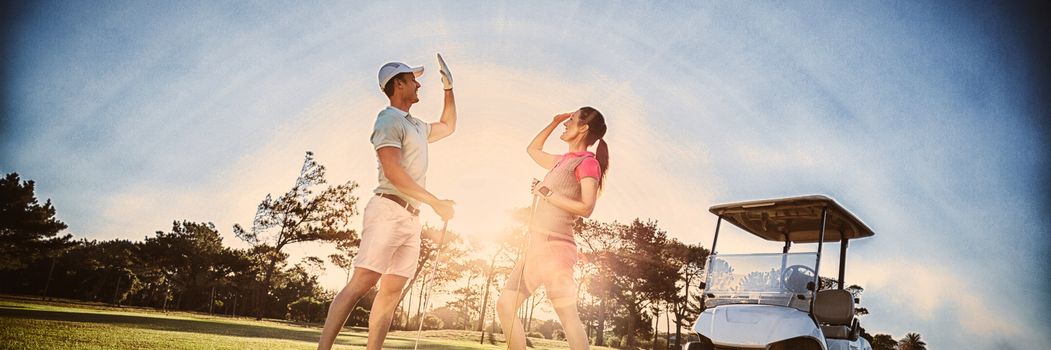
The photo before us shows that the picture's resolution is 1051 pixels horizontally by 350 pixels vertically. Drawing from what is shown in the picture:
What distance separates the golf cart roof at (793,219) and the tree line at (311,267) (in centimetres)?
2494

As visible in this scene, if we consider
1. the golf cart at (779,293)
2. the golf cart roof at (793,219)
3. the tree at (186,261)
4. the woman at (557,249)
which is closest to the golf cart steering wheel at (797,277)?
the golf cart at (779,293)

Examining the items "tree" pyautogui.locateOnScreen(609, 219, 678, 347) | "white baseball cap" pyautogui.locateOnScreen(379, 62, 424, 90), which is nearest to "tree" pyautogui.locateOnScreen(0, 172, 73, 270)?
"tree" pyautogui.locateOnScreen(609, 219, 678, 347)

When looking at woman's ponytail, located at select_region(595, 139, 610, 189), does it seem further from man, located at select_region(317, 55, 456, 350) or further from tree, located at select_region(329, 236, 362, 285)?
tree, located at select_region(329, 236, 362, 285)

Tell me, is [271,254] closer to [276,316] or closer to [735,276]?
[276,316]

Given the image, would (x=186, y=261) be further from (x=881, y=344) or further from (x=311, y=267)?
(x=881, y=344)

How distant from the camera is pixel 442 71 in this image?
420 cm

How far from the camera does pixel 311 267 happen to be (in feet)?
135

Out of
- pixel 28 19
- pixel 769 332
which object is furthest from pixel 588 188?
pixel 28 19

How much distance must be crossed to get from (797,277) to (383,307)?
480 centimetres

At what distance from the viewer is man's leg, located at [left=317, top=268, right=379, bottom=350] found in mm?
3281

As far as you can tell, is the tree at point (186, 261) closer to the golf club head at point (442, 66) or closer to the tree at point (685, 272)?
the tree at point (685, 272)

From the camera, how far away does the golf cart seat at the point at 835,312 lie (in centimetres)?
593

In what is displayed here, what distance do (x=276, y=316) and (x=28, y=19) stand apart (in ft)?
151

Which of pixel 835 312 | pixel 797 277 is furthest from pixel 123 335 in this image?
pixel 835 312
